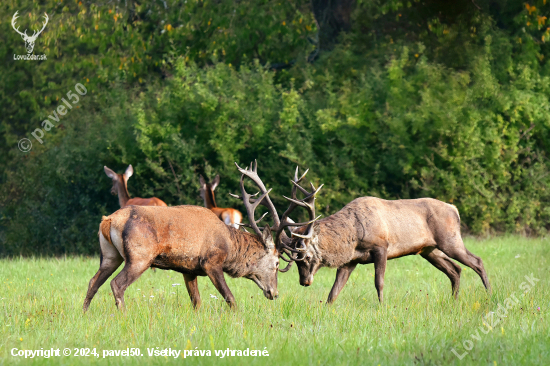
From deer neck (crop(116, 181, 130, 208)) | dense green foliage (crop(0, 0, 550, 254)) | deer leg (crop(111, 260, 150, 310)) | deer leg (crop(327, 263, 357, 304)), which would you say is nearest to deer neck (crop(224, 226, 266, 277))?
deer leg (crop(327, 263, 357, 304))

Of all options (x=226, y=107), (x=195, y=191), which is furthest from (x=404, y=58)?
(x=195, y=191)

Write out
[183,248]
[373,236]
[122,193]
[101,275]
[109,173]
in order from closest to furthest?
[183,248], [101,275], [373,236], [122,193], [109,173]

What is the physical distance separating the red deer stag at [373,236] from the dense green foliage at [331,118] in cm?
698

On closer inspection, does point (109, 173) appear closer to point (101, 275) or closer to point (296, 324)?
point (101, 275)

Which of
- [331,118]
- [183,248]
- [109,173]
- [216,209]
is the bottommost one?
[216,209]

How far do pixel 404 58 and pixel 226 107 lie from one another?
4.41 metres

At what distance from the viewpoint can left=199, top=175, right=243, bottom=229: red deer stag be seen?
13648 millimetres

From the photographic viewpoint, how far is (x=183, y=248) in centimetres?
794

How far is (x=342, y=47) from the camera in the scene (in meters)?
20.5

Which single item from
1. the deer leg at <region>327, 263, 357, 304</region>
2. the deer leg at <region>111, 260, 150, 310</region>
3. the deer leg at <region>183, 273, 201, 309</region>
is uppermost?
the deer leg at <region>111, 260, 150, 310</region>

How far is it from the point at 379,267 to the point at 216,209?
5.55m

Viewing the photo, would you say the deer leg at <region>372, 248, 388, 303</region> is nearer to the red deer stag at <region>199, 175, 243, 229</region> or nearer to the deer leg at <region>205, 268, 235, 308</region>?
the deer leg at <region>205, 268, 235, 308</region>

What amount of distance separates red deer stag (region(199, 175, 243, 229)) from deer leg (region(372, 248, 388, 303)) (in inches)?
179

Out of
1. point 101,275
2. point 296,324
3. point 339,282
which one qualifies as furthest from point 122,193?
point 296,324
